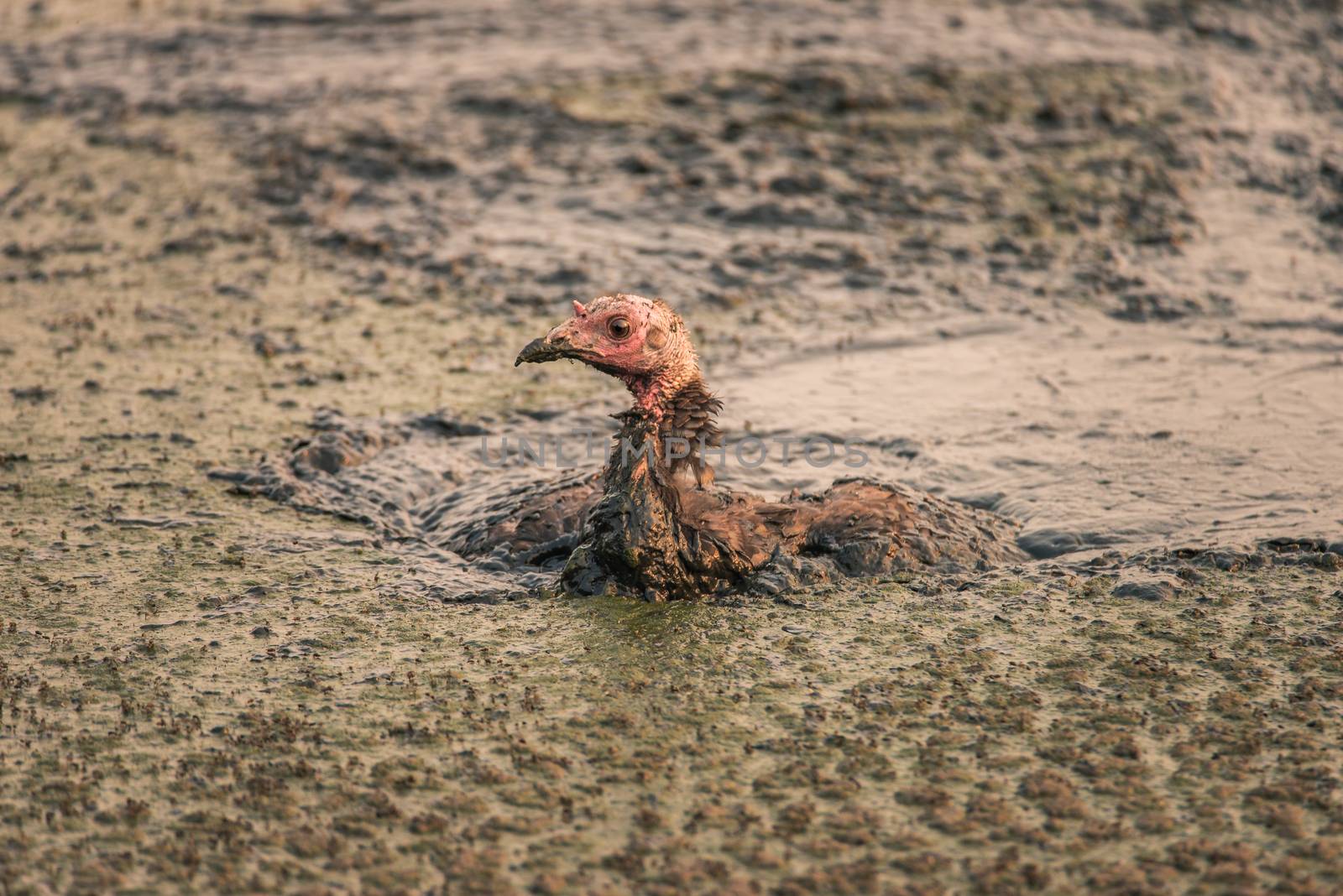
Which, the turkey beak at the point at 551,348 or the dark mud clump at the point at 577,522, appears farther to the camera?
the dark mud clump at the point at 577,522

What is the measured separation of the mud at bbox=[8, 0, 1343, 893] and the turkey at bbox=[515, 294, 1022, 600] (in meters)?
0.16

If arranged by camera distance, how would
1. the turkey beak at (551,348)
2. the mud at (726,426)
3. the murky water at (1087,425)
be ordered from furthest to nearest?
1. the murky water at (1087,425)
2. the turkey beak at (551,348)
3. the mud at (726,426)

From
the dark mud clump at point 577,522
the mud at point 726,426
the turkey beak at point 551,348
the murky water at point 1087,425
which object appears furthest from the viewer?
the murky water at point 1087,425

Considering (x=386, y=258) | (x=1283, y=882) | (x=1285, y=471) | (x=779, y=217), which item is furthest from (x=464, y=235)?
(x=1283, y=882)

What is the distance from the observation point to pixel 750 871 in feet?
15.7

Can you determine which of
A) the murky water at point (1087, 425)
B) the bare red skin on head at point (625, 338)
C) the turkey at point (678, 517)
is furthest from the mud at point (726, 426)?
the bare red skin on head at point (625, 338)

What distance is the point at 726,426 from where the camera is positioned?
8.38 metres

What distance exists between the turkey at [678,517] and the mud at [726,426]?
161 mm

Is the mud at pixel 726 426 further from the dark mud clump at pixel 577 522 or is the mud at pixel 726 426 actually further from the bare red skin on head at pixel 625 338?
the bare red skin on head at pixel 625 338

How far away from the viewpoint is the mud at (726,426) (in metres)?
5.07

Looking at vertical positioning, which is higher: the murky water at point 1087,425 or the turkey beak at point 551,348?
the turkey beak at point 551,348

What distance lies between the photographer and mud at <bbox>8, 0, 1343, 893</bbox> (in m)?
5.07

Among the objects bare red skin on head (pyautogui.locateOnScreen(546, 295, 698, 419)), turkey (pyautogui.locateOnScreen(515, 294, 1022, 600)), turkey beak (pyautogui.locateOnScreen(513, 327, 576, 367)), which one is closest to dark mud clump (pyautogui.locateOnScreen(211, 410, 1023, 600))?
turkey (pyautogui.locateOnScreen(515, 294, 1022, 600))

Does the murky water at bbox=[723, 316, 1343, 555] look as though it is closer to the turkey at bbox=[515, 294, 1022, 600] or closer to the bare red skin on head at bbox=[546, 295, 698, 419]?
the turkey at bbox=[515, 294, 1022, 600]
